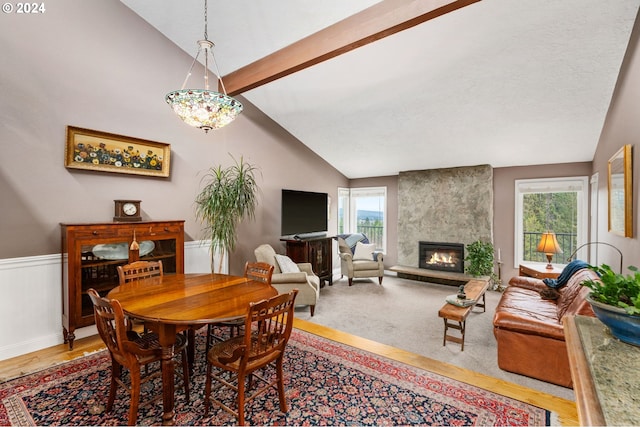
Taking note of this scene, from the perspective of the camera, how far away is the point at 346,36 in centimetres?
294

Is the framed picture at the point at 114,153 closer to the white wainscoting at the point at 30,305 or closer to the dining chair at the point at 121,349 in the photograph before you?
the white wainscoting at the point at 30,305

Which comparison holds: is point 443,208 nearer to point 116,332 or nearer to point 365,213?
point 365,213

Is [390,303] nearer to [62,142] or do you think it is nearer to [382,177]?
[382,177]

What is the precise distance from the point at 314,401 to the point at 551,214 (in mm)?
5249

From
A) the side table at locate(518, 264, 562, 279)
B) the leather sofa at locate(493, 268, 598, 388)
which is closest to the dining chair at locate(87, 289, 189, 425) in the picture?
the leather sofa at locate(493, 268, 598, 388)

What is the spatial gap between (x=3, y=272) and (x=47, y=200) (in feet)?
2.42

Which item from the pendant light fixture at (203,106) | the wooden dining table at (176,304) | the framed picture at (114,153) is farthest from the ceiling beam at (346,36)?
the wooden dining table at (176,304)

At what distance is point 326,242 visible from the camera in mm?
5590

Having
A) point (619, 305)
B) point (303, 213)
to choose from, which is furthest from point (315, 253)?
point (619, 305)

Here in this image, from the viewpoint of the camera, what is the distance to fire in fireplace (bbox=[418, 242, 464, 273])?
5.78 m

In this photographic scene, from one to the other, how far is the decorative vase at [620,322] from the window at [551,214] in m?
4.64

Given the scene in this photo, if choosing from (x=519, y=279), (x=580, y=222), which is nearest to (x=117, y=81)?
(x=519, y=279)

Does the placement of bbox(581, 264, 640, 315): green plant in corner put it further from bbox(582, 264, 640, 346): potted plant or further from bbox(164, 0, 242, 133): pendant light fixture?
bbox(164, 0, 242, 133): pendant light fixture

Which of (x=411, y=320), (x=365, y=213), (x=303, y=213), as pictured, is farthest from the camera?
(x=365, y=213)
